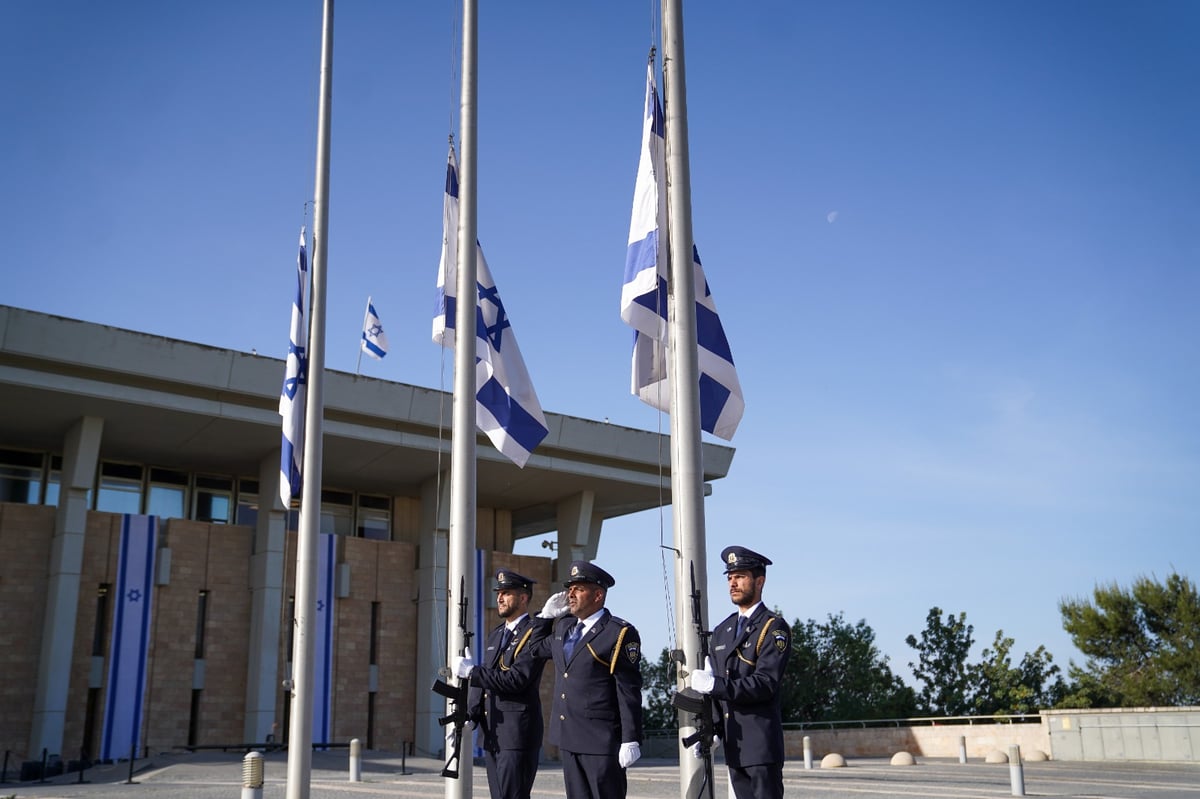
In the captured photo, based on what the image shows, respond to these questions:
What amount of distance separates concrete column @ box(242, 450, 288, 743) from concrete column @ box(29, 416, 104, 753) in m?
4.47

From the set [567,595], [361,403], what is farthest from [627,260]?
[361,403]

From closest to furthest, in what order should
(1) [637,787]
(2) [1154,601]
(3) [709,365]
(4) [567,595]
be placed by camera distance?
1. (4) [567,595]
2. (3) [709,365]
3. (1) [637,787]
4. (2) [1154,601]

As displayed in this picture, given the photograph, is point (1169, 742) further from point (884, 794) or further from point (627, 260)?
point (627, 260)

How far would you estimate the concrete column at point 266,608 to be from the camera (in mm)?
30266

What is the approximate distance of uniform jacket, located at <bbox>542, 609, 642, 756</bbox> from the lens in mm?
7359

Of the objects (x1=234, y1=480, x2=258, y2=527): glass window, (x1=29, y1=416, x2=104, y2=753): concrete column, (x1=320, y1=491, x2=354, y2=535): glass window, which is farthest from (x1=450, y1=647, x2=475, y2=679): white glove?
(x1=320, y1=491, x2=354, y2=535): glass window

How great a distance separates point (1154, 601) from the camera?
44.4 meters

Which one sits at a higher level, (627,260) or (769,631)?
(627,260)

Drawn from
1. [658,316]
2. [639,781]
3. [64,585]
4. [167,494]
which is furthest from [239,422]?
[658,316]

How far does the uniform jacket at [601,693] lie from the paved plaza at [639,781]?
8372mm

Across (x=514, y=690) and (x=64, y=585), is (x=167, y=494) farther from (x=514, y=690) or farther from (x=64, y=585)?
(x=514, y=690)

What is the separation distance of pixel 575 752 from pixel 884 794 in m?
10.2

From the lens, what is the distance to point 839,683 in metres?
50.1

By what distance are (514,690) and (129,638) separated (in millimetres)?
24338
